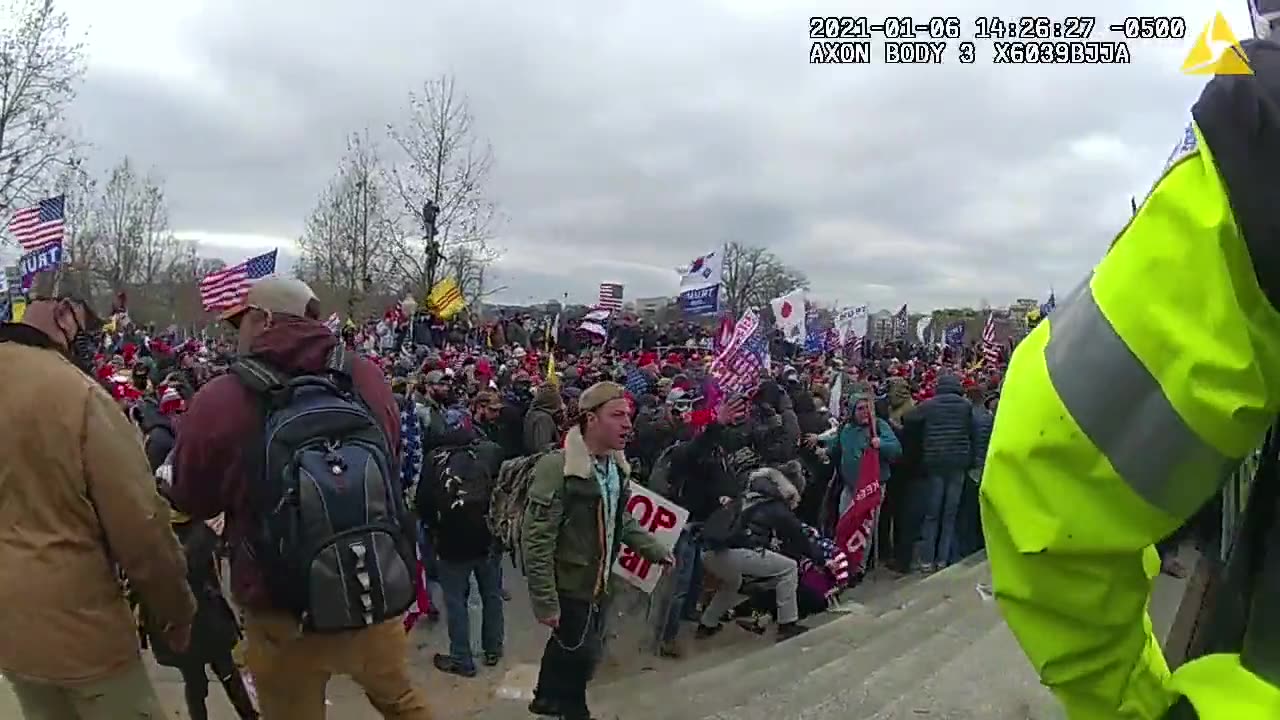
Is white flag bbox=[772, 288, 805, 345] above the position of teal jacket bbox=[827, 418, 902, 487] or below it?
above

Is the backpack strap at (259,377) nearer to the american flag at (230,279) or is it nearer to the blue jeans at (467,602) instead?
the blue jeans at (467,602)

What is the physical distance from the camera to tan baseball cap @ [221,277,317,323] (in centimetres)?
359

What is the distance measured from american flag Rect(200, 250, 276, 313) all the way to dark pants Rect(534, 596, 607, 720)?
8.17 m

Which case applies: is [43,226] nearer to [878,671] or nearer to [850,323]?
[878,671]

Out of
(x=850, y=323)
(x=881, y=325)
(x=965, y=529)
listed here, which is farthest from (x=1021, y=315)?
(x=881, y=325)

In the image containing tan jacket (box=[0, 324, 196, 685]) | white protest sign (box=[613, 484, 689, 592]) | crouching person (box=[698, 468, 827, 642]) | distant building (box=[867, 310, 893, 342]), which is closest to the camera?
A: tan jacket (box=[0, 324, 196, 685])

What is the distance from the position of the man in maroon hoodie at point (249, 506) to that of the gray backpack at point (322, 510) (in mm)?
69

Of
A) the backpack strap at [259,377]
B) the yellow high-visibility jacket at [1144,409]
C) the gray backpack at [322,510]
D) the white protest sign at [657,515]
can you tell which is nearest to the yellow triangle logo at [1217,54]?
the yellow high-visibility jacket at [1144,409]

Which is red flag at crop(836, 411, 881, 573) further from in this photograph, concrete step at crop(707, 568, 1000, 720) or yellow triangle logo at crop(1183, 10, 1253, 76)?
yellow triangle logo at crop(1183, 10, 1253, 76)


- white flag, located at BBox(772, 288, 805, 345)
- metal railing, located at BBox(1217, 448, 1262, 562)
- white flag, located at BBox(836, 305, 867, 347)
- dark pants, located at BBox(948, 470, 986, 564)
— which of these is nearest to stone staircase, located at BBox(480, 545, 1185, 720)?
metal railing, located at BBox(1217, 448, 1262, 562)

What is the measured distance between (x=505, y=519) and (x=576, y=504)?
2.29 feet

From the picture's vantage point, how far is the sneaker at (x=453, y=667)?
22.8 ft

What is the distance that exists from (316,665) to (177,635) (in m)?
0.47

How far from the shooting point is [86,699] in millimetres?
3188
